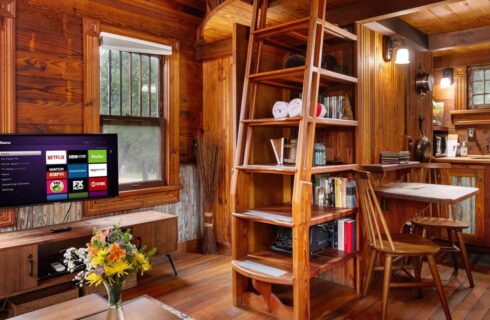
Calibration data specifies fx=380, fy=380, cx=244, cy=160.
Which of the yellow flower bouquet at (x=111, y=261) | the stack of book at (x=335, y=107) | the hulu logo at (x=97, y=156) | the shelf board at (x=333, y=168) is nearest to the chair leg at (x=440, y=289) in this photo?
the shelf board at (x=333, y=168)

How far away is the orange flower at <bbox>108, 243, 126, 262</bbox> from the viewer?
145 cm

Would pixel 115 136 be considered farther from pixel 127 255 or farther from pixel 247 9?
pixel 127 255

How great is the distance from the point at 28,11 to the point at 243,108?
1.91 meters

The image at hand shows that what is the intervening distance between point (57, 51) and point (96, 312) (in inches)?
91.2

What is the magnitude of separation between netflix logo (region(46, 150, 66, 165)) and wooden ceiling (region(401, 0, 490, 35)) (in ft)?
10.6

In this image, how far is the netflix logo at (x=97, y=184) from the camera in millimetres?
3176

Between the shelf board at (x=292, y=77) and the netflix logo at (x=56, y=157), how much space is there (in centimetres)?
161

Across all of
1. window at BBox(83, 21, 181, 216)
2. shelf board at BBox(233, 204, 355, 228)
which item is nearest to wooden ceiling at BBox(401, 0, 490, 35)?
shelf board at BBox(233, 204, 355, 228)

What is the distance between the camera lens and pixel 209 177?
4.15 m

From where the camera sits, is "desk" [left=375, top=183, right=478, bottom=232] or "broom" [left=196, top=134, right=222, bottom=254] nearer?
"desk" [left=375, top=183, right=478, bottom=232]

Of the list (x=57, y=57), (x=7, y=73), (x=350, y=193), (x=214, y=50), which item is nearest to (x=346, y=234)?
(x=350, y=193)

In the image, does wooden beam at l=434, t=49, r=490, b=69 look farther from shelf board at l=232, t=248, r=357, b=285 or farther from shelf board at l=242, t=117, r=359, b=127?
shelf board at l=232, t=248, r=357, b=285

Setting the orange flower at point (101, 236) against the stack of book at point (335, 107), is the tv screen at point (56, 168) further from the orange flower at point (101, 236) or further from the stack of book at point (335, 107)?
the stack of book at point (335, 107)

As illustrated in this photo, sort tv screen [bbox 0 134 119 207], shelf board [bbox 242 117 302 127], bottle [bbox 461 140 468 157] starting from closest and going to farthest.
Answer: shelf board [bbox 242 117 302 127] < tv screen [bbox 0 134 119 207] < bottle [bbox 461 140 468 157]
